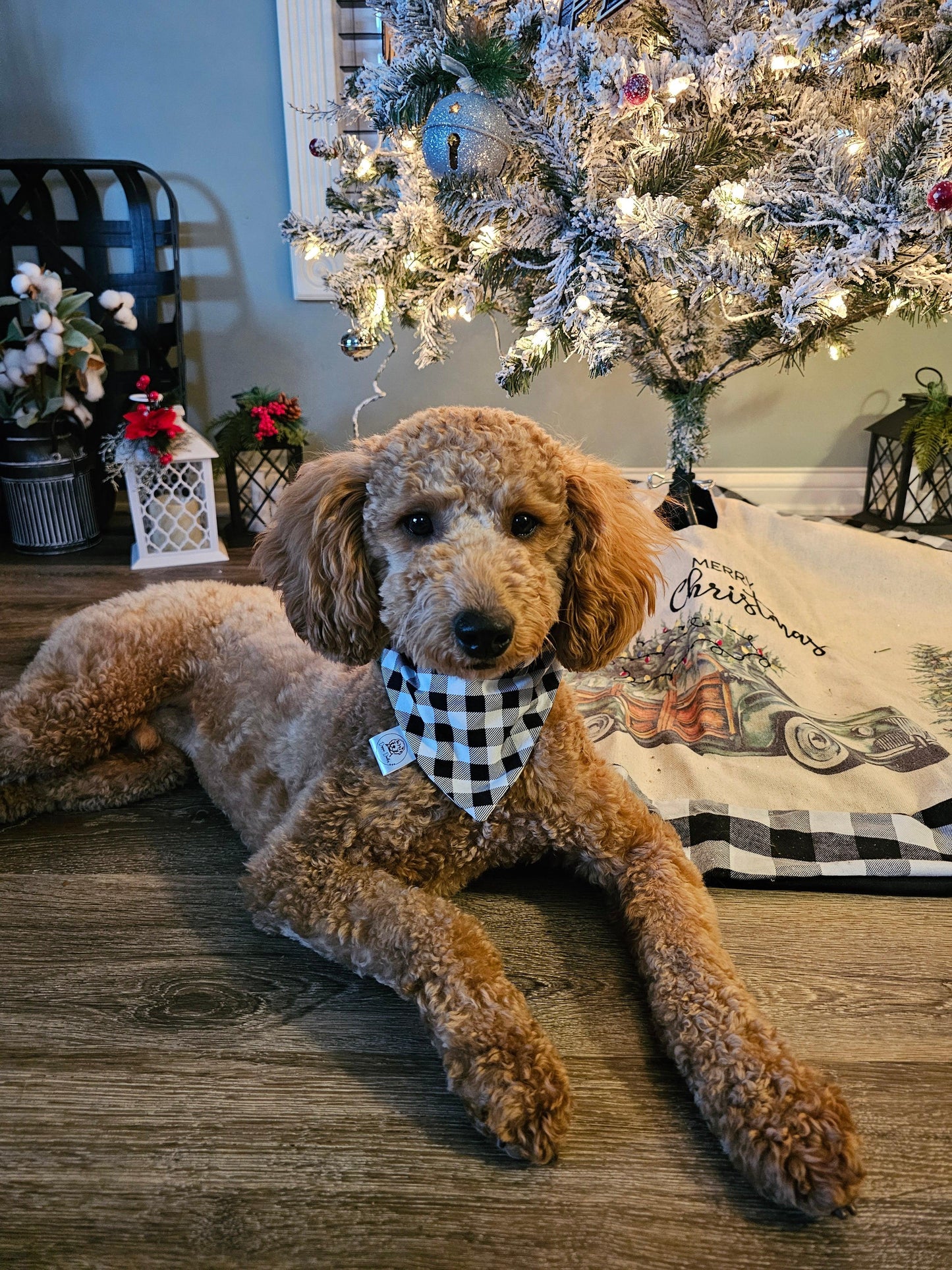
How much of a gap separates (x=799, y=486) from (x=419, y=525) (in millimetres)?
2665

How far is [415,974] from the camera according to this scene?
1103 millimetres

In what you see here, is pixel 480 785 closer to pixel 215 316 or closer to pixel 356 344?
pixel 356 344

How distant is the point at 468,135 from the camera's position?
68.4 inches

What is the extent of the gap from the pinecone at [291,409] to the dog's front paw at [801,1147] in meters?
2.71

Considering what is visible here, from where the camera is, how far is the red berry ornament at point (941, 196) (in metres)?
1.48

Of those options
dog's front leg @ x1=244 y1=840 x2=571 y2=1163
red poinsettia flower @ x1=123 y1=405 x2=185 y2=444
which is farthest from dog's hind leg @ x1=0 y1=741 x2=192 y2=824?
red poinsettia flower @ x1=123 y1=405 x2=185 y2=444

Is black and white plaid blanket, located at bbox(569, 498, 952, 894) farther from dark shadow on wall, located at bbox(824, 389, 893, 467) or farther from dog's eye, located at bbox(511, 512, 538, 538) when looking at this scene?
dark shadow on wall, located at bbox(824, 389, 893, 467)

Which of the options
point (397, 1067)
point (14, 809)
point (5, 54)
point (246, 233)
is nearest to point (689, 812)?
point (397, 1067)

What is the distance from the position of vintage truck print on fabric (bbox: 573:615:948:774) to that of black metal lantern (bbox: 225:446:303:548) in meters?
1.63

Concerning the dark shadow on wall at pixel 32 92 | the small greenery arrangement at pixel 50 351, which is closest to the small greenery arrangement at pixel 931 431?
the small greenery arrangement at pixel 50 351

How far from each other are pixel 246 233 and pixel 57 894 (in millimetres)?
2673

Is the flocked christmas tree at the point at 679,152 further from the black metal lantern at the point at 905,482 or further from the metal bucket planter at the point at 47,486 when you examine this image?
the metal bucket planter at the point at 47,486

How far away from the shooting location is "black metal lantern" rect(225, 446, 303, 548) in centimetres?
315

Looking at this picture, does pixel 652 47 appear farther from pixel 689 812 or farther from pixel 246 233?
pixel 246 233
